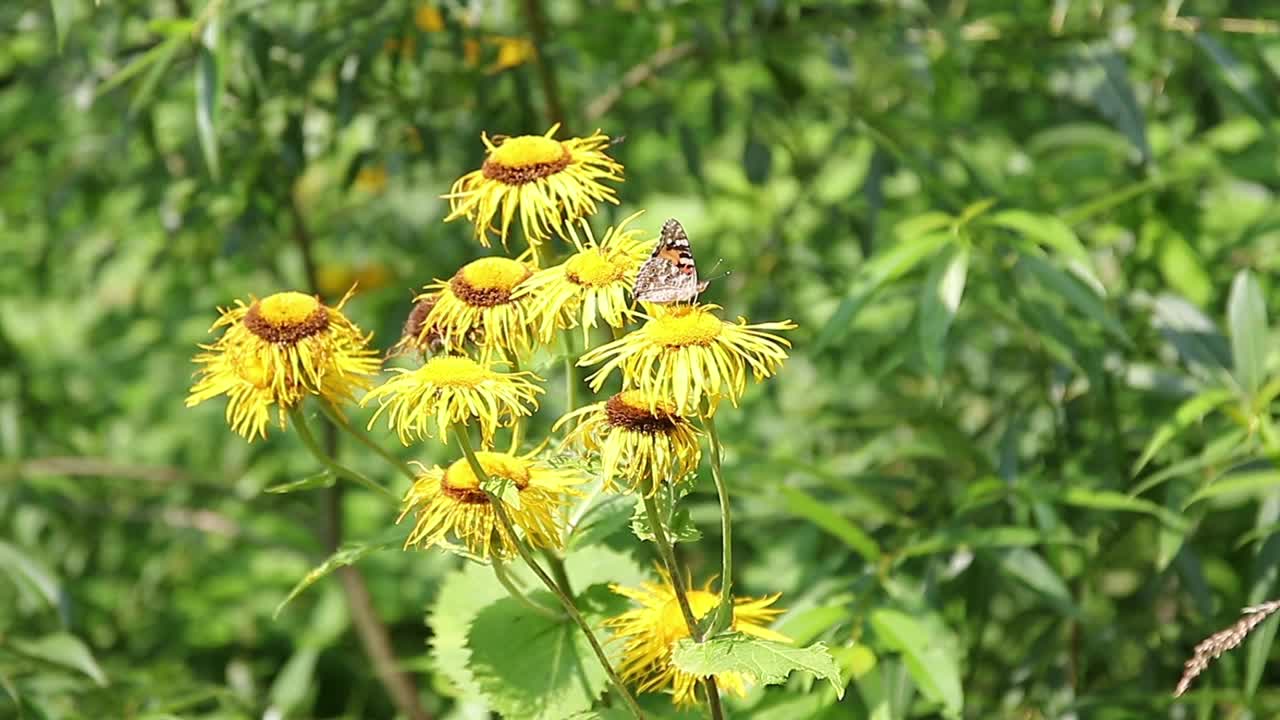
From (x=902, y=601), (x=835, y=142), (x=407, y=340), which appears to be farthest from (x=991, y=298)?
(x=407, y=340)

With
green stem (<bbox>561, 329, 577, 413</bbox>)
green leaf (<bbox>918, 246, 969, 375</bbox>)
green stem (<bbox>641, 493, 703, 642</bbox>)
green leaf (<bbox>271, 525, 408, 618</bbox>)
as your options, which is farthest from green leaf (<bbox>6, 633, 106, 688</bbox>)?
green leaf (<bbox>918, 246, 969, 375</bbox>)

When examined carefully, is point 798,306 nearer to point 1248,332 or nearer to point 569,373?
point 1248,332

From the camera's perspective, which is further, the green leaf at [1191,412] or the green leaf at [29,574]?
the green leaf at [29,574]

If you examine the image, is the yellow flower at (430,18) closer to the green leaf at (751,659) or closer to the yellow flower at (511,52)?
the yellow flower at (511,52)

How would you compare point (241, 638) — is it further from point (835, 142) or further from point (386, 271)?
point (835, 142)

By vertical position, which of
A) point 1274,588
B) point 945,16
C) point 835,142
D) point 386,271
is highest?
point 945,16

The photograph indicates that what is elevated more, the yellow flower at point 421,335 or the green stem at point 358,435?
the yellow flower at point 421,335

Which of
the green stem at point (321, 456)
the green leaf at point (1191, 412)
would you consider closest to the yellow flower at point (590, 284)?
the green stem at point (321, 456)
